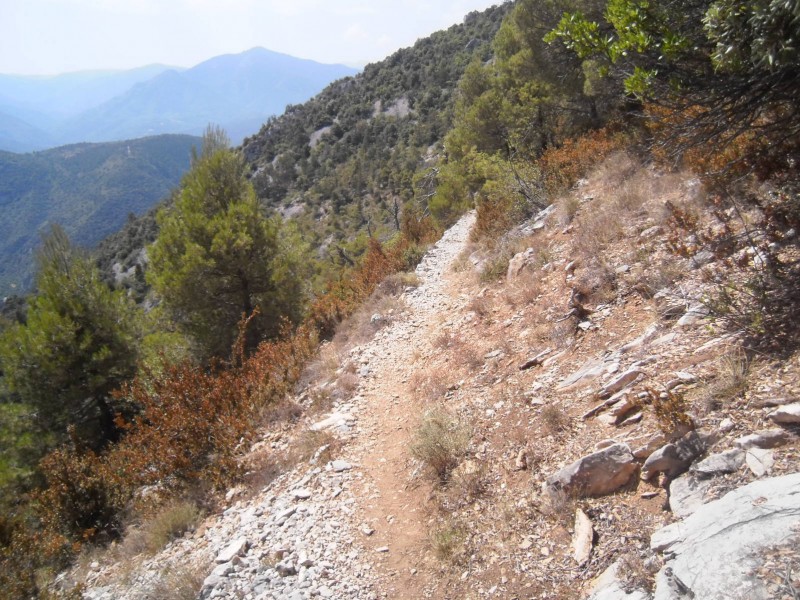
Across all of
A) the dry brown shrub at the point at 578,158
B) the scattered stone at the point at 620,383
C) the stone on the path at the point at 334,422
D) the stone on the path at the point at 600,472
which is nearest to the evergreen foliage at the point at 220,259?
the stone on the path at the point at 334,422

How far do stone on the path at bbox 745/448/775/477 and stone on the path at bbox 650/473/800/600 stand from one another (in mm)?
140

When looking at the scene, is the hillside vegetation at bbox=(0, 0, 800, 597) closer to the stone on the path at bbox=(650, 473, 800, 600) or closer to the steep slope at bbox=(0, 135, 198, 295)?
the stone on the path at bbox=(650, 473, 800, 600)

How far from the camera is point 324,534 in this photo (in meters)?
4.46

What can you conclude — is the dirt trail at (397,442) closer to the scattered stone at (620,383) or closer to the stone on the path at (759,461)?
the scattered stone at (620,383)

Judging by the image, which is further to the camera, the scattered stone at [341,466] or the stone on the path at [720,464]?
the scattered stone at [341,466]

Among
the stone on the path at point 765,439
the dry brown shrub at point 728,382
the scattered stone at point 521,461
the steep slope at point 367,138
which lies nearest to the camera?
the stone on the path at point 765,439

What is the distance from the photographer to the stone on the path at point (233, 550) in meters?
4.45

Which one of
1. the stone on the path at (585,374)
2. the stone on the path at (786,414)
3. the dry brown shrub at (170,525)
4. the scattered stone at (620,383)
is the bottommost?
the dry brown shrub at (170,525)

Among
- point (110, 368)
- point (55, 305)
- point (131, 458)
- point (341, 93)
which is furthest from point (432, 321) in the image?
point (341, 93)

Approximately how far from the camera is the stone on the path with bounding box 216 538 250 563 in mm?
4449

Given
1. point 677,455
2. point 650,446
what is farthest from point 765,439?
point 650,446

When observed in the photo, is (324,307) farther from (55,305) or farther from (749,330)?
(749,330)

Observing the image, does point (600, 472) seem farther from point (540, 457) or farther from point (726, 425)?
point (726, 425)

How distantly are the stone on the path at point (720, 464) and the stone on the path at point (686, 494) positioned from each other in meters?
0.06
